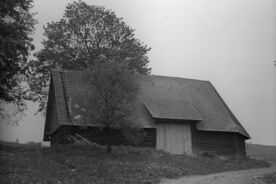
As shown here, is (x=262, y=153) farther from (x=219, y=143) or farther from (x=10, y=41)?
(x=10, y=41)

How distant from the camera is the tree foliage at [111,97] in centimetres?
2850

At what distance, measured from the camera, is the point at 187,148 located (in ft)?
116

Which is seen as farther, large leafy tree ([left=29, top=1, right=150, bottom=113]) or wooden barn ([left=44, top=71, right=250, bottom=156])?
large leafy tree ([left=29, top=1, right=150, bottom=113])

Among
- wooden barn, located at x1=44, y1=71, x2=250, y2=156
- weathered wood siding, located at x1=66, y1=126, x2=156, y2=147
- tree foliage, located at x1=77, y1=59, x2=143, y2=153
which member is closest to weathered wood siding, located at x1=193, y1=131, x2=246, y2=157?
wooden barn, located at x1=44, y1=71, x2=250, y2=156

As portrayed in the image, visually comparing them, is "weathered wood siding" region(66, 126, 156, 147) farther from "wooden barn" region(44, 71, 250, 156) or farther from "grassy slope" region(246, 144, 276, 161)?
"grassy slope" region(246, 144, 276, 161)

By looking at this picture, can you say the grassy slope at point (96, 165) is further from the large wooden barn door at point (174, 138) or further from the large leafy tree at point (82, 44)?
the large leafy tree at point (82, 44)

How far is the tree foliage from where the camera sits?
1122 inches

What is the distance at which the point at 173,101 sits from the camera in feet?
122

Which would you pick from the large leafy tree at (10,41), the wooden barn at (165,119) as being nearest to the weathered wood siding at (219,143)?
the wooden barn at (165,119)

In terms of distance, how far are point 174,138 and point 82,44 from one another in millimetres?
17307

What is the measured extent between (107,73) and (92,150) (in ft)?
17.0

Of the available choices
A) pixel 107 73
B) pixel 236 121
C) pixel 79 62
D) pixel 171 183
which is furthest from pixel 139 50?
pixel 171 183

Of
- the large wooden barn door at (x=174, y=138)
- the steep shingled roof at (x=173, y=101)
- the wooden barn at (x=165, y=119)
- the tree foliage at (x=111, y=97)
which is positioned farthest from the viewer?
the large wooden barn door at (x=174, y=138)

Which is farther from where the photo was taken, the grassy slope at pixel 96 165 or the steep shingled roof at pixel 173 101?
the steep shingled roof at pixel 173 101
